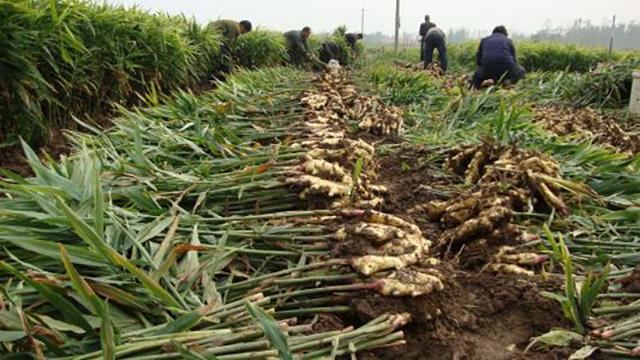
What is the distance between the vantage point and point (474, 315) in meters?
1.59

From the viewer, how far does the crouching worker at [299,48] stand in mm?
15180

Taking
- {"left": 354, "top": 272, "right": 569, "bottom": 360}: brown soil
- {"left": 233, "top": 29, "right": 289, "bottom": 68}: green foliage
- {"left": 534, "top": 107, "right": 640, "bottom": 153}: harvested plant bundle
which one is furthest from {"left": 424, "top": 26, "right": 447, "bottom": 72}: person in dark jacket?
{"left": 354, "top": 272, "right": 569, "bottom": 360}: brown soil

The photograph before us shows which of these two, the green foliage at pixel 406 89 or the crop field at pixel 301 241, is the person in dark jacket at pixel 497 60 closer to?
the green foliage at pixel 406 89

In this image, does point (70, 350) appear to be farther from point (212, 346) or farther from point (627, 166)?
point (627, 166)

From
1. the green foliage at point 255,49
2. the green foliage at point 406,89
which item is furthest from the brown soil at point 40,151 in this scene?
the green foliage at point 255,49

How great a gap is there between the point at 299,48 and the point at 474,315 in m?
14.4

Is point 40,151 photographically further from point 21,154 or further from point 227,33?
point 227,33

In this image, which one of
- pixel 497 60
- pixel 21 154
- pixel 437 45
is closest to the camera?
pixel 21 154

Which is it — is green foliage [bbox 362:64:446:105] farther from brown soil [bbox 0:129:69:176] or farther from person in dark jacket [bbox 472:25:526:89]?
brown soil [bbox 0:129:69:176]

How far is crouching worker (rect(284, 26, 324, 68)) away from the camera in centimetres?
1518

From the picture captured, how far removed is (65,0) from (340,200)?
335 centimetres

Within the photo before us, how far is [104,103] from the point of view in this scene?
5.20m

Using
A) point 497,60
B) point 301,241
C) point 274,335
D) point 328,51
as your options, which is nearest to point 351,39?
point 328,51

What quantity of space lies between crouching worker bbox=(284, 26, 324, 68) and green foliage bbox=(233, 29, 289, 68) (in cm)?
241
